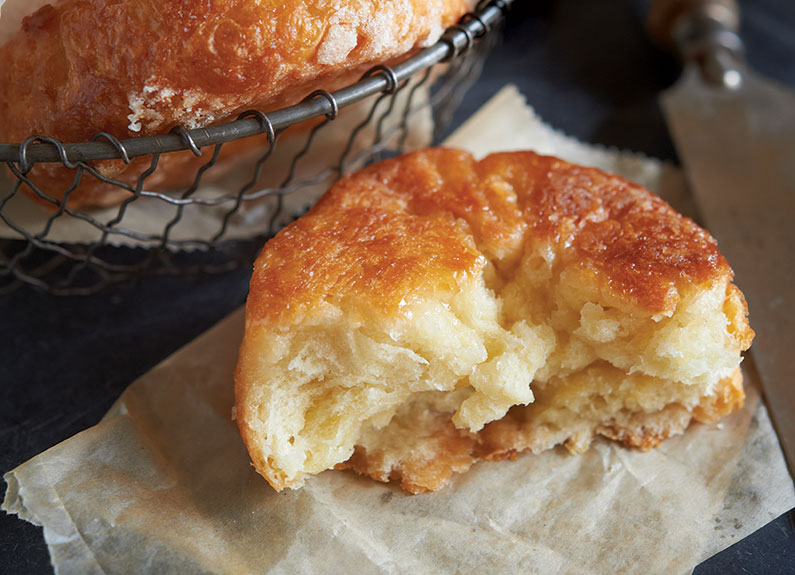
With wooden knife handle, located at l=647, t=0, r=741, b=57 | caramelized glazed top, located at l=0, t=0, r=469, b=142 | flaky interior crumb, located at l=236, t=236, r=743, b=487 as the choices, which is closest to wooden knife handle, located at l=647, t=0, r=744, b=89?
wooden knife handle, located at l=647, t=0, r=741, b=57

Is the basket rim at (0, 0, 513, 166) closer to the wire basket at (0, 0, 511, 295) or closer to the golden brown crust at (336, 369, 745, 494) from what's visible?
the wire basket at (0, 0, 511, 295)

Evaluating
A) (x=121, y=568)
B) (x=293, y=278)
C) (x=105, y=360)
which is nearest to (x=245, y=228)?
(x=105, y=360)

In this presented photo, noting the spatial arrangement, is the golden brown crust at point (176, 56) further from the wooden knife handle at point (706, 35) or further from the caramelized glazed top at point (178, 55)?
the wooden knife handle at point (706, 35)

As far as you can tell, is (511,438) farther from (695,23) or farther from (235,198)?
(695,23)

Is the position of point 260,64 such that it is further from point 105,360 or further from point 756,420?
point 756,420

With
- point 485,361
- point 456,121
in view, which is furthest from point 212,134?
point 456,121

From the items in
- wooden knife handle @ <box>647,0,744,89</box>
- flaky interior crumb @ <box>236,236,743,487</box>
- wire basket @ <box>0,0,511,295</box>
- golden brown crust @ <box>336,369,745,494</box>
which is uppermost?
wire basket @ <box>0,0,511,295</box>

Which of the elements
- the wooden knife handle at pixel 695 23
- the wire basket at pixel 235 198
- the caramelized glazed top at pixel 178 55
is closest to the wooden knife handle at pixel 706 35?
the wooden knife handle at pixel 695 23
